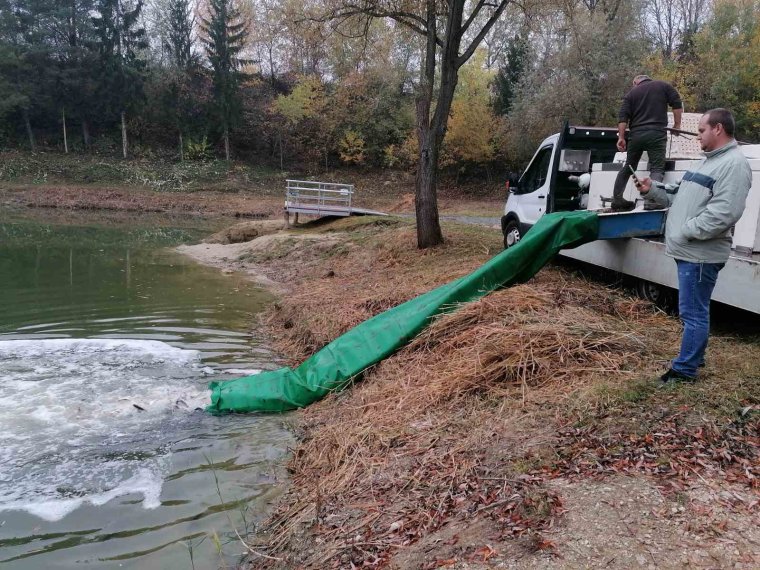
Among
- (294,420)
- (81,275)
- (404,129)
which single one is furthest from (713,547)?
(404,129)

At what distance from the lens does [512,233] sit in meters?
10.8

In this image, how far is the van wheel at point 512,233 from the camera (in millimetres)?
10498

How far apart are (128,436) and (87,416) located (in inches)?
29.5

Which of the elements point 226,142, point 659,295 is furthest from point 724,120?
point 226,142

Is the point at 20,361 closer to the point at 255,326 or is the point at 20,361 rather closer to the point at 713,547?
the point at 255,326

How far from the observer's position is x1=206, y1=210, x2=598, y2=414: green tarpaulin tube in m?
6.31

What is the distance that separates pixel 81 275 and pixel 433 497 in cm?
1404

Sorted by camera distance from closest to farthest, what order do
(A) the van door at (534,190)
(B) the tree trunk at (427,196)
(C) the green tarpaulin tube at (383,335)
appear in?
(C) the green tarpaulin tube at (383,335) < (A) the van door at (534,190) < (B) the tree trunk at (427,196)

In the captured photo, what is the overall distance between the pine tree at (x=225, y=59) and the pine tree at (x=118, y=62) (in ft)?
19.2

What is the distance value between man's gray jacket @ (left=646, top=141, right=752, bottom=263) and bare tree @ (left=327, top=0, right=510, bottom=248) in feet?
27.1

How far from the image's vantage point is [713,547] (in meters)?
2.69

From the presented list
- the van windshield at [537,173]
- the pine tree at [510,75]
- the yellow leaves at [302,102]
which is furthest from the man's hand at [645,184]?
the yellow leaves at [302,102]

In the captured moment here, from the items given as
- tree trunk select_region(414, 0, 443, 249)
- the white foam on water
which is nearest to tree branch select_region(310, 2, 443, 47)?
tree trunk select_region(414, 0, 443, 249)

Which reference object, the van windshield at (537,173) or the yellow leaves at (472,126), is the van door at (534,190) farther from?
the yellow leaves at (472,126)
